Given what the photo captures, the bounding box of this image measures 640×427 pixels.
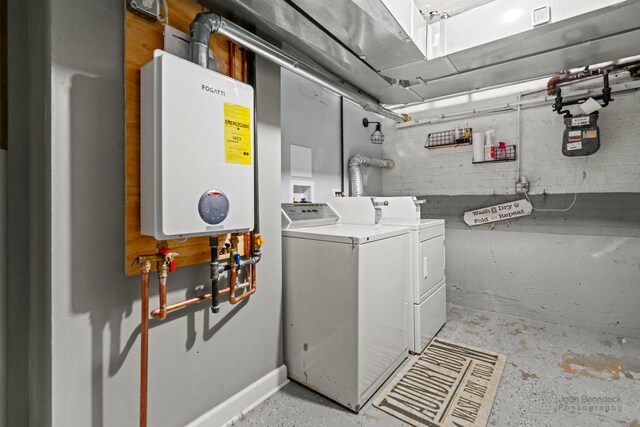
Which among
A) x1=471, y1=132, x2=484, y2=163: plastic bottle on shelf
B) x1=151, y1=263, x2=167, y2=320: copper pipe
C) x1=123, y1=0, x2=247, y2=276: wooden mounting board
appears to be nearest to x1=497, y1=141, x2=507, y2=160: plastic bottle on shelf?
x1=471, y1=132, x2=484, y2=163: plastic bottle on shelf

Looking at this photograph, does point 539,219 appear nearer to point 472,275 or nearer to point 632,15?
point 472,275

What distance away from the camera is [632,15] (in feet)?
5.14

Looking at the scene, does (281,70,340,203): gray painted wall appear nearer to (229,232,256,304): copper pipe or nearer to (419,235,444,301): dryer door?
(229,232,256,304): copper pipe

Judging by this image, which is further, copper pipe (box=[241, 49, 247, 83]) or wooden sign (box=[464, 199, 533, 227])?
wooden sign (box=[464, 199, 533, 227])

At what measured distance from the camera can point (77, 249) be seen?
1036mm

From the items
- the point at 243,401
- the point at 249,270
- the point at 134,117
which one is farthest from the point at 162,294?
the point at 243,401

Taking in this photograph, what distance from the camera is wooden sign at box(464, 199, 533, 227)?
2.83 metres

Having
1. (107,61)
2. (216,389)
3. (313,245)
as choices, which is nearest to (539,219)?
(313,245)

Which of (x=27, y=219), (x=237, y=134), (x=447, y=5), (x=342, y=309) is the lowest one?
(x=342, y=309)

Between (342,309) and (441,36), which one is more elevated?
(441,36)

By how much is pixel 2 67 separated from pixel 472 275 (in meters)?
3.70

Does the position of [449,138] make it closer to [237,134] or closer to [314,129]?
[314,129]

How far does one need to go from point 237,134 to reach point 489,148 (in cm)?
259

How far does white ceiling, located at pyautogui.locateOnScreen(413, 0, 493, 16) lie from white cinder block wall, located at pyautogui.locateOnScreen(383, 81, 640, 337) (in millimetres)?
1057
